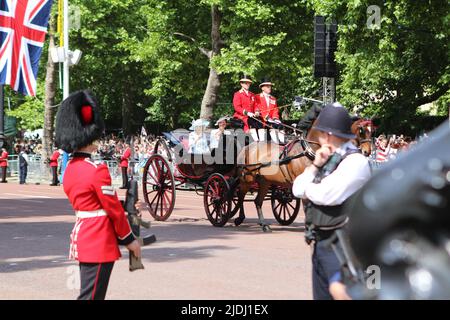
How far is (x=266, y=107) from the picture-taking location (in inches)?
569

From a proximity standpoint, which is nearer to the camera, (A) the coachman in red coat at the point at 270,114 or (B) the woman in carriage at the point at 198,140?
(A) the coachman in red coat at the point at 270,114

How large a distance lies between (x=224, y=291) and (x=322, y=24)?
38.3ft

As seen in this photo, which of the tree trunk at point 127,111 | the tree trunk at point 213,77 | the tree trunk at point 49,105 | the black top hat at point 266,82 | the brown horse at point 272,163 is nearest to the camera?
the brown horse at point 272,163

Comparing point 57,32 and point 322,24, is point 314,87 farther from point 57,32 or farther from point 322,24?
point 322,24

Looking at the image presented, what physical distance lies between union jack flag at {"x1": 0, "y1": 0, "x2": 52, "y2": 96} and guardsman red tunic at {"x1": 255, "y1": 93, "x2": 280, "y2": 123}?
4562 mm

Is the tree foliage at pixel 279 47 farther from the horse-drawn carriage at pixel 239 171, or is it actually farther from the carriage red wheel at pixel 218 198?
the carriage red wheel at pixel 218 198

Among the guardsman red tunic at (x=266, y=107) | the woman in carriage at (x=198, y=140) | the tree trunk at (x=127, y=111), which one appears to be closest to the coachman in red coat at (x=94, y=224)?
the guardsman red tunic at (x=266, y=107)

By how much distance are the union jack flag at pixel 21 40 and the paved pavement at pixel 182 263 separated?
275cm

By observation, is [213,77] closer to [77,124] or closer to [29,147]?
[29,147]

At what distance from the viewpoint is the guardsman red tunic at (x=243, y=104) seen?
14203 millimetres

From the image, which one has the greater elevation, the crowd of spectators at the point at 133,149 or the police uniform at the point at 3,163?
the crowd of spectators at the point at 133,149

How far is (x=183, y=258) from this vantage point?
34.5 ft

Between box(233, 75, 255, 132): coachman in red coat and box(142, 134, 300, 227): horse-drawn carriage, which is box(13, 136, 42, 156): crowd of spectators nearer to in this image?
box(142, 134, 300, 227): horse-drawn carriage

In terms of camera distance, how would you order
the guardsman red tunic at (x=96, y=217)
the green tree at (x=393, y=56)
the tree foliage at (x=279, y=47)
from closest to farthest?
the guardsman red tunic at (x=96, y=217), the green tree at (x=393, y=56), the tree foliage at (x=279, y=47)
